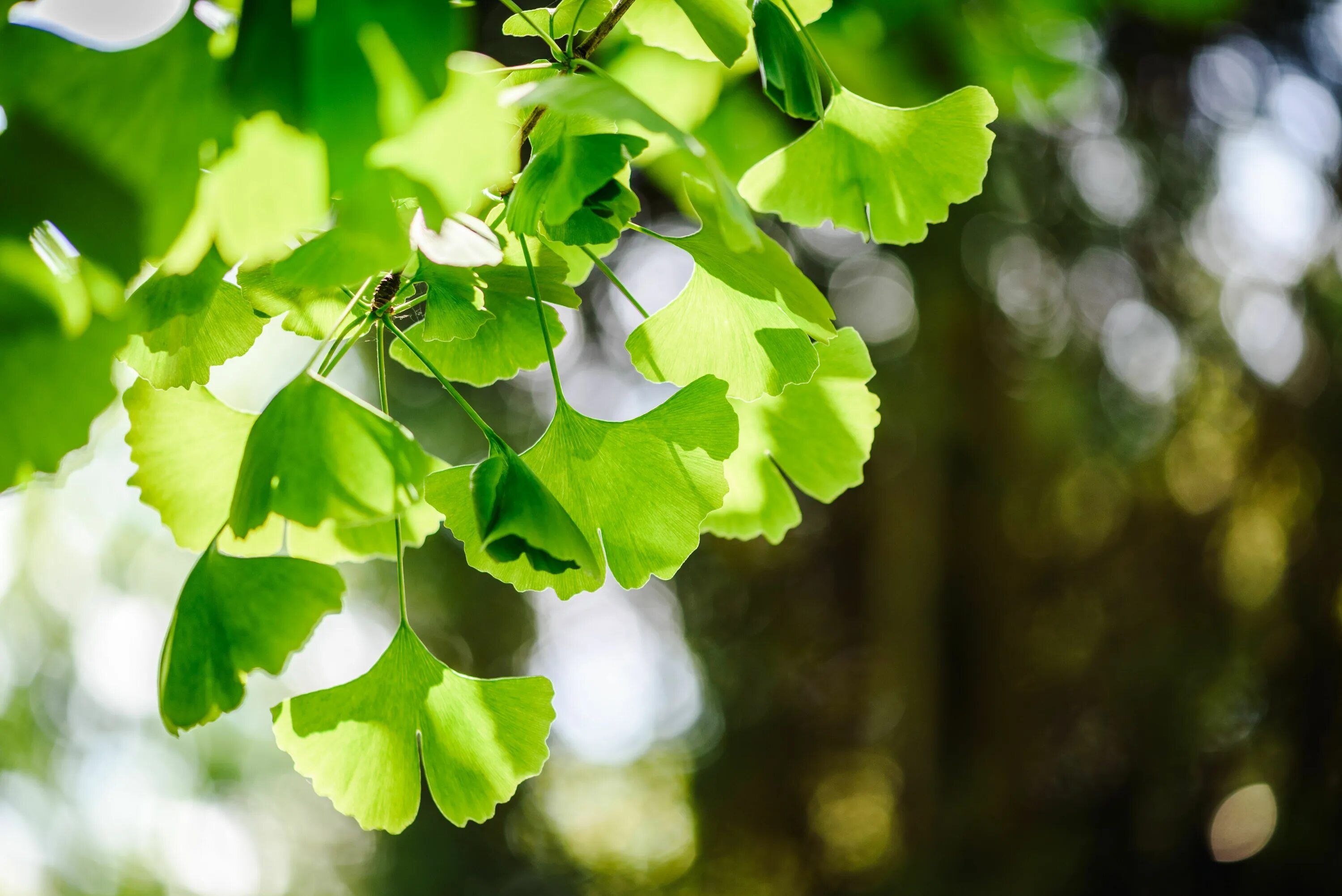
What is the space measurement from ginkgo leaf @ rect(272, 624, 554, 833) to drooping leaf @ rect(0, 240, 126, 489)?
193mm

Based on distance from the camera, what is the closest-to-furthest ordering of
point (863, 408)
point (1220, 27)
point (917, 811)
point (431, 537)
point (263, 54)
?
point (263, 54), point (863, 408), point (1220, 27), point (917, 811), point (431, 537)

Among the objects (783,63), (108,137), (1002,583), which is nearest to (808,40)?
(783,63)

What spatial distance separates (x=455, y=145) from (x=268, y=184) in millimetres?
46

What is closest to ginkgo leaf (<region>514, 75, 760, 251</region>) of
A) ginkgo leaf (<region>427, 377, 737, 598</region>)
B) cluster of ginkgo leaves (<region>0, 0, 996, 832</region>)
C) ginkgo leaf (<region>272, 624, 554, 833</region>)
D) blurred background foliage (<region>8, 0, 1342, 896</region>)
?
cluster of ginkgo leaves (<region>0, 0, 996, 832</region>)

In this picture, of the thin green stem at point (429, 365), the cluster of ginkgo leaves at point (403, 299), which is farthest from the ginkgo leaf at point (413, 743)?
the thin green stem at point (429, 365)

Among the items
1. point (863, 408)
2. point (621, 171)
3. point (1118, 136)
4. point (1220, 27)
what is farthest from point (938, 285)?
point (621, 171)

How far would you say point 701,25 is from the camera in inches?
12.5

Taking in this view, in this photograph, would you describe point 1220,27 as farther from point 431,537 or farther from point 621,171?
point 431,537

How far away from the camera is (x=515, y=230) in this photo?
0.97ft

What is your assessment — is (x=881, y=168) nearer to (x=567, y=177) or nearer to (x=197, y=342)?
(x=567, y=177)

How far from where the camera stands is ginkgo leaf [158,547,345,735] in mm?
317

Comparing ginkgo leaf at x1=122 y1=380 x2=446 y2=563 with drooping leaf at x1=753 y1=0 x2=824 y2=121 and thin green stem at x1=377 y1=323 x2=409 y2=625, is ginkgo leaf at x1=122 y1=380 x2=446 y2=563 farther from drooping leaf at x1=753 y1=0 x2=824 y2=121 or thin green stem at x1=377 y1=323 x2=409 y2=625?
drooping leaf at x1=753 y1=0 x2=824 y2=121

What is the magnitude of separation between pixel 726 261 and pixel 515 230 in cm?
9

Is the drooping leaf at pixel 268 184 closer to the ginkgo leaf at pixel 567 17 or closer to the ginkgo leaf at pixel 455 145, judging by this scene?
the ginkgo leaf at pixel 455 145
